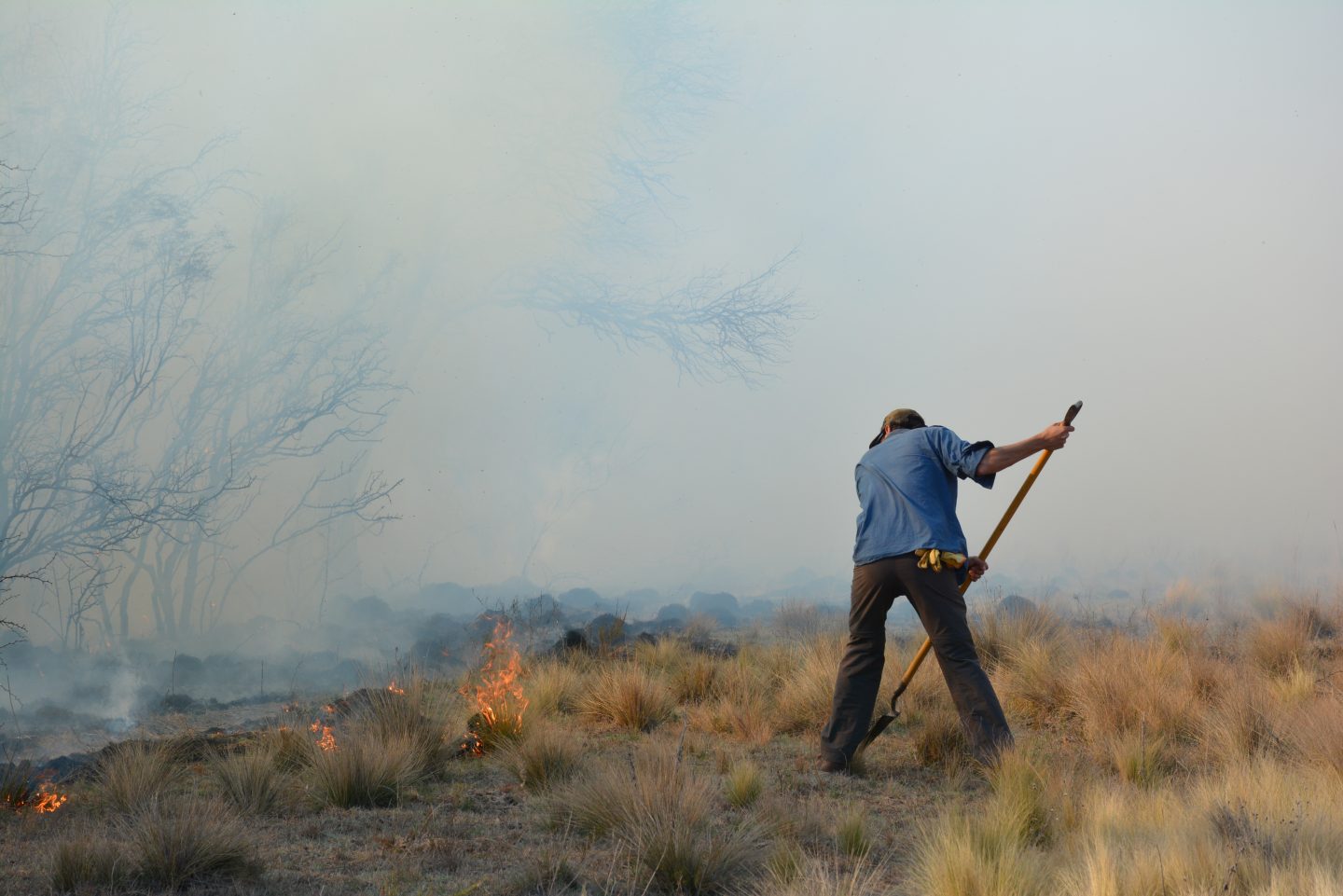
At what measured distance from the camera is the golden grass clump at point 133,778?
562cm

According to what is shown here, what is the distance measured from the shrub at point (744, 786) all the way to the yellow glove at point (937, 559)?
1.43 m

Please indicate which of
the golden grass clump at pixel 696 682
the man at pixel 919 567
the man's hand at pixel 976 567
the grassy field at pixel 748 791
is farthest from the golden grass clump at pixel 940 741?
the golden grass clump at pixel 696 682

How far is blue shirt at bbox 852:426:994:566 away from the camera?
5.55 metres

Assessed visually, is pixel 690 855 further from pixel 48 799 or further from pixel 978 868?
pixel 48 799

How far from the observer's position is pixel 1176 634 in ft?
30.1

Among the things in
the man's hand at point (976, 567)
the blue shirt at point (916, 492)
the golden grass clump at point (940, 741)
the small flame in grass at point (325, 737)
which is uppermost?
the blue shirt at point (916, 492)

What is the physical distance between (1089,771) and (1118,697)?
1.37 meters

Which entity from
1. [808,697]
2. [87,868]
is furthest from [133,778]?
[808,697]

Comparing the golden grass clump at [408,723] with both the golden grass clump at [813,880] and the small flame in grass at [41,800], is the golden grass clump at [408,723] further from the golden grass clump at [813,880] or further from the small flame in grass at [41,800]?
the golden grass clump at [813,880]

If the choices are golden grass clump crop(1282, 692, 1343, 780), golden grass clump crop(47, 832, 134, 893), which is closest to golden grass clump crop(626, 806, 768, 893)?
golden grass clump crop(47, 832, 134, 893)

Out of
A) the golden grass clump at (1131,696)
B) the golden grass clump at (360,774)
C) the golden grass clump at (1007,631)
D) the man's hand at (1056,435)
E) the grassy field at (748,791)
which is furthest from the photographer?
the golden grass clump at (1007,631)

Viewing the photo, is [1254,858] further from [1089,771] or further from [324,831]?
[324,831]

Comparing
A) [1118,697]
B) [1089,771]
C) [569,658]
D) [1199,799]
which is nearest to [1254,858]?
[1199,799]

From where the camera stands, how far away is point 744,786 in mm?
5199
